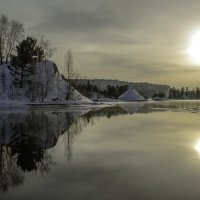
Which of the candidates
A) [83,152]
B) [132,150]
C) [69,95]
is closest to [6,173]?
[83,152]

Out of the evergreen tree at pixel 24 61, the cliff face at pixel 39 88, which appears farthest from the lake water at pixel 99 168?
the evergreen tree at pixel 24 61

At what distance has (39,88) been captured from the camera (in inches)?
2874

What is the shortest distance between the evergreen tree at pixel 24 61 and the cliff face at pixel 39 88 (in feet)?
3.52

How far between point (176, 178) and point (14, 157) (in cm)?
634

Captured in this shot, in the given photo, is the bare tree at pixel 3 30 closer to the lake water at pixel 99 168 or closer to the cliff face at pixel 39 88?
the cliff face at pixel 39 88

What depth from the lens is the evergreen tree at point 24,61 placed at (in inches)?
2869

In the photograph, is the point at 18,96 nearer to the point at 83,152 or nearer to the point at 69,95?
the point at 69,95

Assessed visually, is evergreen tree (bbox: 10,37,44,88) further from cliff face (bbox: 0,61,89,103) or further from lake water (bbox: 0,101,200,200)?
lake water (bbox: 0,101,200,200)

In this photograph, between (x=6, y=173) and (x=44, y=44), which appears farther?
(x=44, y=44)

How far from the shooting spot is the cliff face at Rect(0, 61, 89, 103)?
232 feet

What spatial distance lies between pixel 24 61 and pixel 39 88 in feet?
21.6

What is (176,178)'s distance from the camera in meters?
9.93

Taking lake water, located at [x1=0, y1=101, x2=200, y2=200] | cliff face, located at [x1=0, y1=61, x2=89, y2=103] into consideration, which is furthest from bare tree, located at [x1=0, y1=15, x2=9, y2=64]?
lake water, located at [x1=0, y1=101, x2=200, y2=200]

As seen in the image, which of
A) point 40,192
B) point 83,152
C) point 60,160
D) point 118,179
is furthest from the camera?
point 83,152
